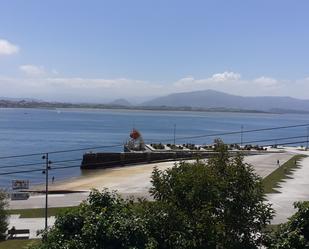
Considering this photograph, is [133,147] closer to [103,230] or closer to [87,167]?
Answer: [87,167]

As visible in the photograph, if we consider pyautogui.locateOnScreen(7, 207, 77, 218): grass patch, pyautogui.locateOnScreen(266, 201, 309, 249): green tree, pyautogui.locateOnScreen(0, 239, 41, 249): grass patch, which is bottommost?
pyautogui.locateOnScreen(7, 207, 77, 218): grass patch

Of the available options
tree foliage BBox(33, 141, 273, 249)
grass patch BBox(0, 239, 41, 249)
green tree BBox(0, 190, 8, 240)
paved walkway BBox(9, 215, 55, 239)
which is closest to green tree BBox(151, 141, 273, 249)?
tree foliage BBox(33, 141, 273, 249)

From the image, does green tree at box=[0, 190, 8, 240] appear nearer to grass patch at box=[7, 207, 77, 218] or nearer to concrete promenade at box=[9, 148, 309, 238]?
concrete promenade at box=[9, 148, 309, 238]

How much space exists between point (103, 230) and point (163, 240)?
7.00 feet

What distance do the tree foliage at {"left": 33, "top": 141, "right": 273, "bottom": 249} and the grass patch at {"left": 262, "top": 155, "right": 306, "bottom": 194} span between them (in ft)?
104

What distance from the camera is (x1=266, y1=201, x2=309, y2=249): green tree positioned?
45.8 ft

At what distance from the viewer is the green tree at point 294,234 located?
Answer: 14.0 metres

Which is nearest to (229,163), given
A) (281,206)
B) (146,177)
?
(281,206)

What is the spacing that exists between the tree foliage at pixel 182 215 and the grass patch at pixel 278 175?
31.7m

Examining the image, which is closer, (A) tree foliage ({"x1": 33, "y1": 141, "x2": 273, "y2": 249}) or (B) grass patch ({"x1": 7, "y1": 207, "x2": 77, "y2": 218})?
(A) tree foliage ({"x1": 33, "y1": 141, "x2": 273, "y2": 249})

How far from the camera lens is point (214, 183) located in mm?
14977

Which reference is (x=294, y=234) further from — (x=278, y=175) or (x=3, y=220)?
(x=278, y=175)

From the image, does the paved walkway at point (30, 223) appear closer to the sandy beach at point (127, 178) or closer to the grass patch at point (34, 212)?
the grass patch at point (34, 212)

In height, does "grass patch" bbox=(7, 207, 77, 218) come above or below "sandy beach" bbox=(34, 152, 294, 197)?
above
